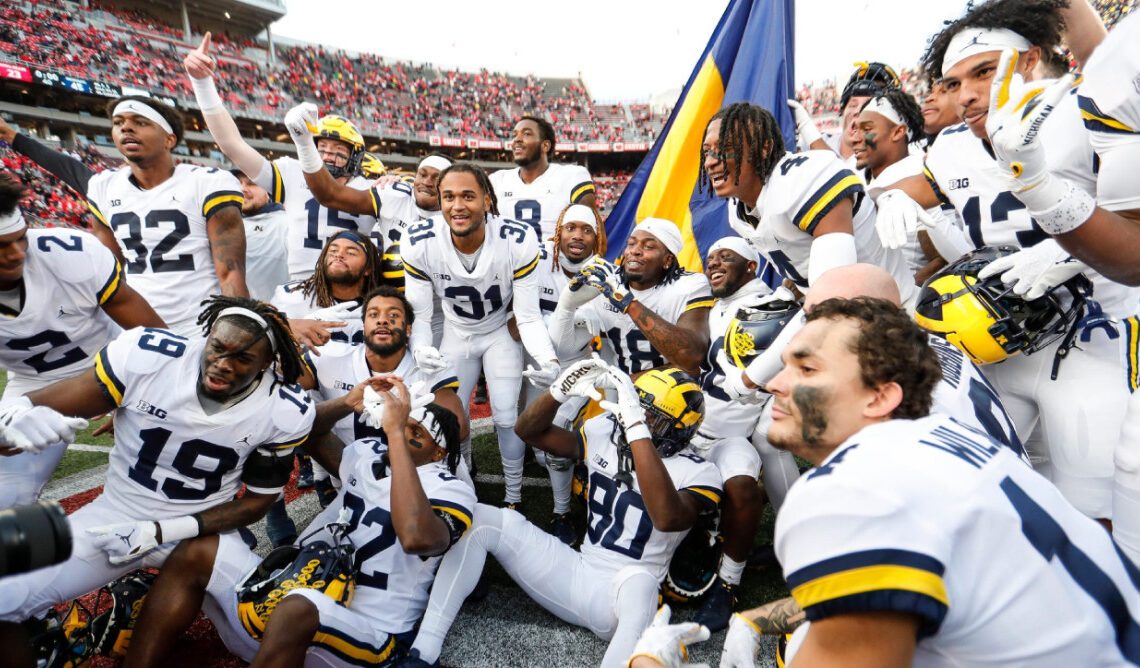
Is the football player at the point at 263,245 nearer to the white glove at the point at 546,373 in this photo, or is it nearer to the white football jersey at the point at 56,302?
the white football jersey at the point at 56,302

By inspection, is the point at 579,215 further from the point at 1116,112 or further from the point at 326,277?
the point at 1116,112

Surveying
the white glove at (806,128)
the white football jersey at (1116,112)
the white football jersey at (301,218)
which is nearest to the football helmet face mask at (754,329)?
the white football jersey at (1116,112)

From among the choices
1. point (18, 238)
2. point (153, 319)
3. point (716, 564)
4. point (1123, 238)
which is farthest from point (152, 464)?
point (1123, 238)

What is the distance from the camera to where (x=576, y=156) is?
35438mm

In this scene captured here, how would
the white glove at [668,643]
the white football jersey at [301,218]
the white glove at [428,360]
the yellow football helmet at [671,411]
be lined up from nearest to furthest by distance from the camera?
the white glove at [668,643] < the yellow football helmet at [671,411] < the white glove at [428,360] < the white football jersey at [301,218]

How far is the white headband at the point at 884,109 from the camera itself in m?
3.85

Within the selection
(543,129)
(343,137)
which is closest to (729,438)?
(543,129)

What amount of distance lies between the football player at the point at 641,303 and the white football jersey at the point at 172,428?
6.07 ft

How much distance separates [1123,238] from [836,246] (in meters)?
0.82

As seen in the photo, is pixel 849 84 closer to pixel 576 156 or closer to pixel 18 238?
pixel 18 238

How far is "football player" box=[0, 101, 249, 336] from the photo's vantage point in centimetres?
350

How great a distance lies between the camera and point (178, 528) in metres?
2.40

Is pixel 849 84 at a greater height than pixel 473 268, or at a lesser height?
greater

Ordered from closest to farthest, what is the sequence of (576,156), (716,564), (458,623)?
(458,623) < (716,564) < (576,156)
